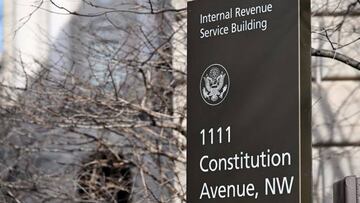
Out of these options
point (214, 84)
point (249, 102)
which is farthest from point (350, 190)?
point (214, 84)

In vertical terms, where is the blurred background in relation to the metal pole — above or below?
above

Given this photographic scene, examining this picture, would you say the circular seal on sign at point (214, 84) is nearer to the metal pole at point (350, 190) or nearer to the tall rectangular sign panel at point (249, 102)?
the tall rectangular sign panel at point (249, 102)

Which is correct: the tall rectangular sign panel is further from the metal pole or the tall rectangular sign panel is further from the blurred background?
the blurred background

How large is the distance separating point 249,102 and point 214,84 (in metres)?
0.32

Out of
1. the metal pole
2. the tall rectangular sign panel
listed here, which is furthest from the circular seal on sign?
the metal pole

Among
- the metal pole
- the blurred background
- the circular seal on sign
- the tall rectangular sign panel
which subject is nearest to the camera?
the tall rectangular sign panel

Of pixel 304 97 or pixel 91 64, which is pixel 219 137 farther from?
pixel 91 64

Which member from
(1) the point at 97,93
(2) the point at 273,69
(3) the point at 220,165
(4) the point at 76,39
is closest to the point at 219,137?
(3) the point at 220,165

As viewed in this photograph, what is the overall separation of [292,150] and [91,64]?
9.17 meters

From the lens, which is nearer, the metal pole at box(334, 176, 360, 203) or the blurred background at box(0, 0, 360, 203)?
the metal pole at box(334, 176, 360, 203)

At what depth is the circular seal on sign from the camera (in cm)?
682

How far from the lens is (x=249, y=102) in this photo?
21.8 ft

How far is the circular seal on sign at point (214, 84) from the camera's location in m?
6.82

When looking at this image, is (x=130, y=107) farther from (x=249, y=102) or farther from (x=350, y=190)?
(x=249, y=102)
